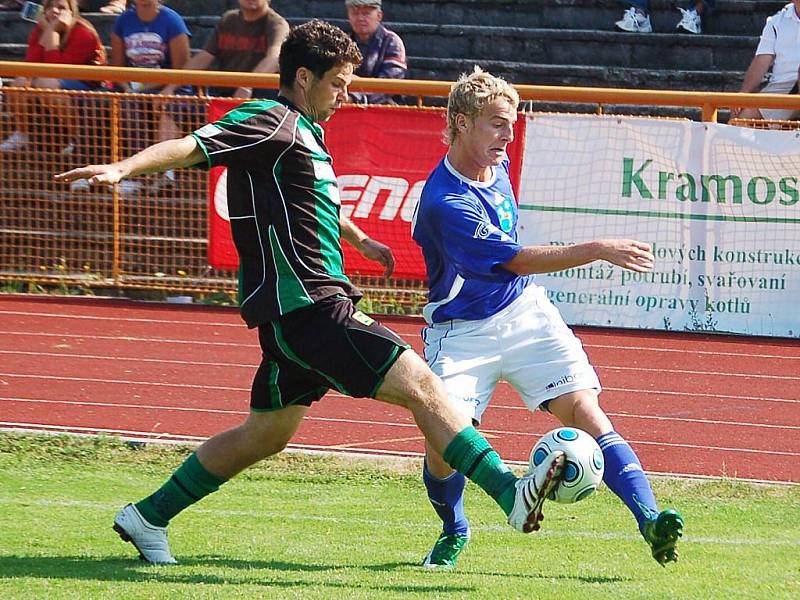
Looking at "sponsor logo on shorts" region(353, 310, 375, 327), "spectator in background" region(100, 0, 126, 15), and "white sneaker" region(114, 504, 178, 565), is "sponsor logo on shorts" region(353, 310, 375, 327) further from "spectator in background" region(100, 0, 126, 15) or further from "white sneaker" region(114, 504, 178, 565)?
"spectator in background" region(100, 0, 126, 15)

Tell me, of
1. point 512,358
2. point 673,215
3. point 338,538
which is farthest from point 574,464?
point 673,215

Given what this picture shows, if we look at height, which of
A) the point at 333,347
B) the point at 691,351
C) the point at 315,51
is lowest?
the point at 691,351

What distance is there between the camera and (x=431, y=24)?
15.5 m

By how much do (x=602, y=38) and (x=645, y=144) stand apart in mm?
4496

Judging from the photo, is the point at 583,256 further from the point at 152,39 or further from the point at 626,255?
the point at 152,39

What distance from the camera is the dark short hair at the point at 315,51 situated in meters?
4.95

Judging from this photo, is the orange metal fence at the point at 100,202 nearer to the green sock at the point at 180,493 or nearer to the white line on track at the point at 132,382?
the white line on track at the point at 132,382

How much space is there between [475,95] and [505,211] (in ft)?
1.51

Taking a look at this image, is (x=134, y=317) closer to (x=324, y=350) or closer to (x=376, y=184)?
(x=376, y=184)

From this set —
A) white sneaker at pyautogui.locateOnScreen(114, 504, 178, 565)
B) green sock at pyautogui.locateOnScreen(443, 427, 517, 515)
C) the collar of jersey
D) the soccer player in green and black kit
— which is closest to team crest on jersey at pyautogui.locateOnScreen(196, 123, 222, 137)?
the soccer player in green and black kit

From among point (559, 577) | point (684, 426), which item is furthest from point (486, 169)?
point (684, 426)

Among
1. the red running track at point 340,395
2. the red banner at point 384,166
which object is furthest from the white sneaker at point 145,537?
the red banner at point 384,166

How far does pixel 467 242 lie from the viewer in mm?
4984

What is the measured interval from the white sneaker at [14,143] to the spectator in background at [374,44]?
288 centimetres
